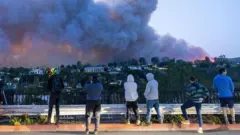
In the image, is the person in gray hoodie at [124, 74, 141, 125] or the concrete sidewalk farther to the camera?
the person in gray hoodie at [124, 74, 141, 125]

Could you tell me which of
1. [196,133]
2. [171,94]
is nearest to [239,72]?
[171,94]

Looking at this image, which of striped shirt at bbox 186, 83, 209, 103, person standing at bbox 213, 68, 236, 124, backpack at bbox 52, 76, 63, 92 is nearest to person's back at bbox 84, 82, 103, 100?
backpack at bbox 52, 76, 63, 92

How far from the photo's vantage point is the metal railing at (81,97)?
35.9 ft

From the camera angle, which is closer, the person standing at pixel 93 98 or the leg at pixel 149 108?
the person standing at pixel 93 98

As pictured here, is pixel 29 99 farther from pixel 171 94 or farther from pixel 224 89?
pixel 224 89

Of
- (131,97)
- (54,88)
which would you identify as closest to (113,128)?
(131,97)

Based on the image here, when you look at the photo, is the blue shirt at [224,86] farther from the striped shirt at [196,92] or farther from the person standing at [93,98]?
the person standing at [93,98]

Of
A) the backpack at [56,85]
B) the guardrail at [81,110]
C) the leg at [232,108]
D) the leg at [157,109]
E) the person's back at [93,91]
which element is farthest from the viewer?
the guardrail at [81,110]

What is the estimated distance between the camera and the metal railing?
35.9ft

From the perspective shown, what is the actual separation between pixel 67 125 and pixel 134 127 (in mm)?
2037

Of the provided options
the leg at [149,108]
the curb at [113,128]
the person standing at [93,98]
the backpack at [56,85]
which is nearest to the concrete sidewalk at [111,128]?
the curb at [113,128]

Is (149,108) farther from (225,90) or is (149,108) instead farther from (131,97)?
(225,90)

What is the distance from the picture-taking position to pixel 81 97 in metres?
11.2

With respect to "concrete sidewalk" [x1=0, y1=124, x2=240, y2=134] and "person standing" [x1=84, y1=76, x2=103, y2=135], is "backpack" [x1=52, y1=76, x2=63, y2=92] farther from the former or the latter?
"person standing" [x1=84, y1=76, x2=103, y2=135]
